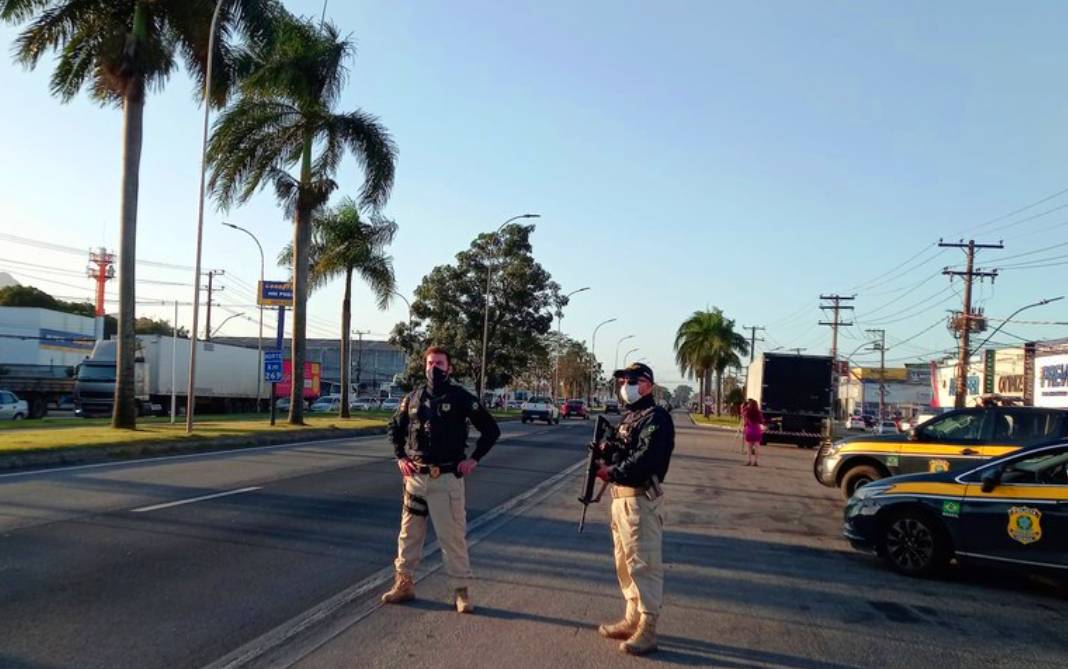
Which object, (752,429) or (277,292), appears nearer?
(752,429)

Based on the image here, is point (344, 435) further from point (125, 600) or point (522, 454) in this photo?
point (125, 600)

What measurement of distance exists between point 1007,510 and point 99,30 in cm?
2388

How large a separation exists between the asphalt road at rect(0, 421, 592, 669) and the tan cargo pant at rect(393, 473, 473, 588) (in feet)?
3.30

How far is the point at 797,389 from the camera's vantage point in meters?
33.9

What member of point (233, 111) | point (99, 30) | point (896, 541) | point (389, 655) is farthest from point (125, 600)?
point (233, 111)

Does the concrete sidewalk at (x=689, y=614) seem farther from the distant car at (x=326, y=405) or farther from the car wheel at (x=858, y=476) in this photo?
the distant car at (x=326, y=405)

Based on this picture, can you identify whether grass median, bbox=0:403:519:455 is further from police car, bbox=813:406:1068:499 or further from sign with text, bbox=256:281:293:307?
police car, bbox=813:406:1068:499

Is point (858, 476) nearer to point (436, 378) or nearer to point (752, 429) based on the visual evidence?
point (752, 429)

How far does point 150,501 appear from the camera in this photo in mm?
11742

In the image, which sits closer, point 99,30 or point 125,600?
point 125,600

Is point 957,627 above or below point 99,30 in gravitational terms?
below

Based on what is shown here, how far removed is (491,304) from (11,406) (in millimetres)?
27509

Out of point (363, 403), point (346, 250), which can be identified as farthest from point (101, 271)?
point (346, 250)

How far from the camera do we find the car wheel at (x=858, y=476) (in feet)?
48.5
